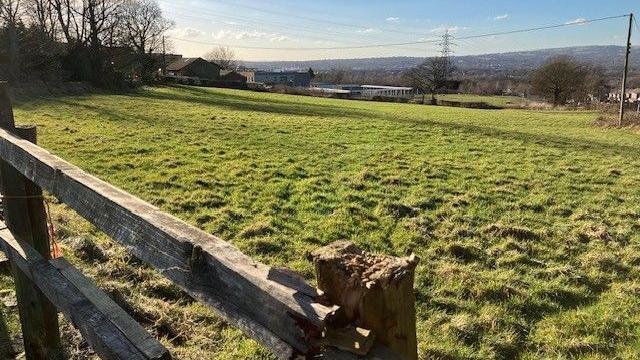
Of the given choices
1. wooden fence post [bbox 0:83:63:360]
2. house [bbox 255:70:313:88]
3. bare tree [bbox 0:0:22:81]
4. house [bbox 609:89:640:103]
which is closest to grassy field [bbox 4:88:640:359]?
wooden fence post [bbox 0:83:63:360]

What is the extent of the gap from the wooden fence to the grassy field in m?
0.94

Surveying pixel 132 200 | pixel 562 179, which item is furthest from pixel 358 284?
pixel 562 179

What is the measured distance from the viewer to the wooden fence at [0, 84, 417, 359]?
130 cm

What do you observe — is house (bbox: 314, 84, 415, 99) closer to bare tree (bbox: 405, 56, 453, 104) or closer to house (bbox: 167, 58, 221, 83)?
bare tree (bbox: 405, 56, 453, 104)

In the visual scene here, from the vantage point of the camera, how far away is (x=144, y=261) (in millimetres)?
1908

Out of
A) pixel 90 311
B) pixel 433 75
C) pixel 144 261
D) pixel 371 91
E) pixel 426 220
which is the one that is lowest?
pixel 426 220

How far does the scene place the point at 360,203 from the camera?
8.53 meters

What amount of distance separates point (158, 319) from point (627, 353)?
4006 millimetres

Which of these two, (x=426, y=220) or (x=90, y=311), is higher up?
(x=90, y=311)

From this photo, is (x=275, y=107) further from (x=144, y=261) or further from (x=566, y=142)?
(x=144, y=261)

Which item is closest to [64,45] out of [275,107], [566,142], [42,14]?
[42,14]

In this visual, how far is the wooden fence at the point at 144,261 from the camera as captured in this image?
1.30 m

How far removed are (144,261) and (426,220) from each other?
6.24 metres

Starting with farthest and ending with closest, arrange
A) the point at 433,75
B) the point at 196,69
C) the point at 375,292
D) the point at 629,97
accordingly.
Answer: the point at 433,75
the point at 196,69
the point at 629,97
the point at 375,292
